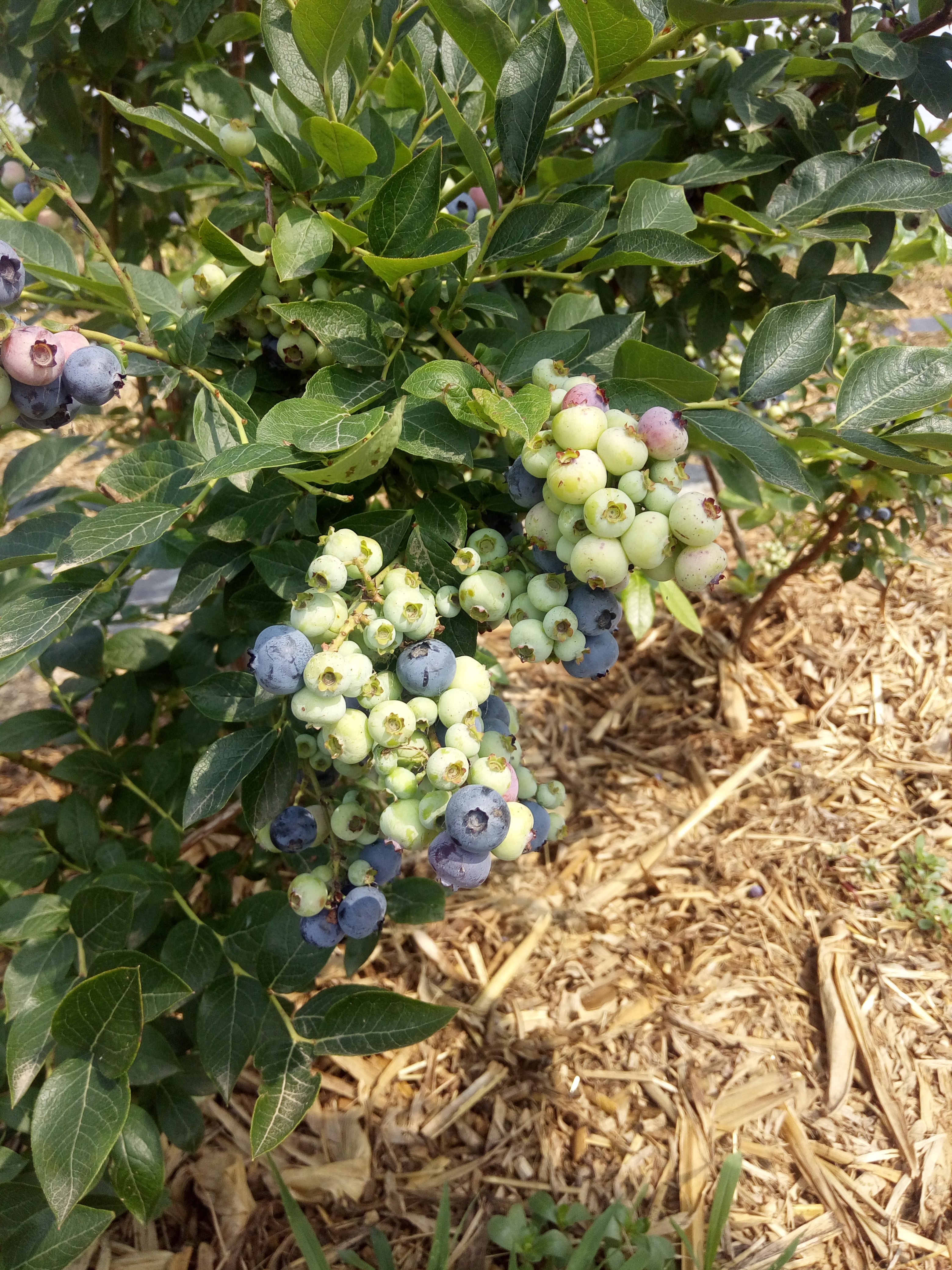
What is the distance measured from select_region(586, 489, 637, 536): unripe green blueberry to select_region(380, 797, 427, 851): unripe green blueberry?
0.94ft

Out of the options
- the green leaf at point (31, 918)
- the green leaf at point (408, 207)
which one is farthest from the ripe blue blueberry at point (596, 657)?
the green leaf at point (31, 918)

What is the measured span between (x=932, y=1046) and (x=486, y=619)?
4.88 feet

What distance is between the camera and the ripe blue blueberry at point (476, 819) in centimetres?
67

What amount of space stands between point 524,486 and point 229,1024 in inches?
31.3

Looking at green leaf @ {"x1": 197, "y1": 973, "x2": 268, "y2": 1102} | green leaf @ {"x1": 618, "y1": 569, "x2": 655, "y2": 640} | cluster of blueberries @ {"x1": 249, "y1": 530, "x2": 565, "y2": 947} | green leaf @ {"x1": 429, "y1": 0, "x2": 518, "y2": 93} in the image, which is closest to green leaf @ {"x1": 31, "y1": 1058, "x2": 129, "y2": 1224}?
green leaf @ {"x1": 197, "y1": 973, "x2": 268, "y2": 1102}

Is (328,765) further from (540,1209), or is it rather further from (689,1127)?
(689,1127)

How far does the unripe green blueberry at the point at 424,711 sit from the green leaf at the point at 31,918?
682mm

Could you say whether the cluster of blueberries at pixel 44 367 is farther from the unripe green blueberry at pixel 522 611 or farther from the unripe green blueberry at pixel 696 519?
the unripe green blueberry at pixel 696 519

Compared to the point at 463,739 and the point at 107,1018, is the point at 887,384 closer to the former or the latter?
the point at 463,739

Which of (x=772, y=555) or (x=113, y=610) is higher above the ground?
(x=113, y=610)

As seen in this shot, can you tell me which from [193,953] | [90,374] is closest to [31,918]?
[193,953]

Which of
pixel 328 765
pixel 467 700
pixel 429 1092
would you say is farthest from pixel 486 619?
pixel 429 1092

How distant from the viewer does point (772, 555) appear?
2477 mm

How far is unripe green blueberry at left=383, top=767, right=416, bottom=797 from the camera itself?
729 mm
